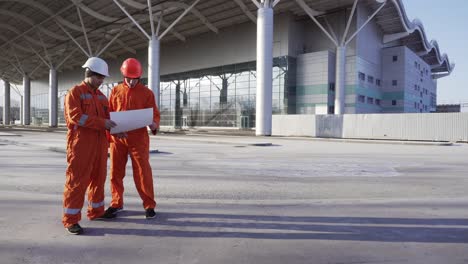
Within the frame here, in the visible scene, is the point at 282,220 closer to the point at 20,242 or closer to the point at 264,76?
the point at 20,242

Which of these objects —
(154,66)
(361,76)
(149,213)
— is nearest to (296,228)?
(149,213)

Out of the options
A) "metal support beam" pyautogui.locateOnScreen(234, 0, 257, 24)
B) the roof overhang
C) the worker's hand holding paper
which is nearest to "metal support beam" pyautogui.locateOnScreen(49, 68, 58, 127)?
the roof overhang

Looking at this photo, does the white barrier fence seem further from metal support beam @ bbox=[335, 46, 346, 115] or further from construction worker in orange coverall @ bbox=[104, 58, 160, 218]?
construction worker in orange coverall @ bbox=[104, 58, 160, 218]

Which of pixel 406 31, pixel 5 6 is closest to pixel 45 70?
pixel 5 6

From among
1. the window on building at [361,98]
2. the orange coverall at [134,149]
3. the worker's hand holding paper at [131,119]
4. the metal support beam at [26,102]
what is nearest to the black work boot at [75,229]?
the orange coverall at [134,149]

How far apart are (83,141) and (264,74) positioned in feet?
70.4

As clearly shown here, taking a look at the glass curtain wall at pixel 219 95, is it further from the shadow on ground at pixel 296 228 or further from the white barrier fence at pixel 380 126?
the shadow on ground at pixel 296 228

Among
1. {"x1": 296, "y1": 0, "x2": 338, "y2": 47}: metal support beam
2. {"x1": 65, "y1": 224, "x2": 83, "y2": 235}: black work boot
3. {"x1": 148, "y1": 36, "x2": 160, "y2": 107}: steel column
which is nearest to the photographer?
{"x1": 65, "y1": 224, "x2": 83, "y2": 235}: black work boot

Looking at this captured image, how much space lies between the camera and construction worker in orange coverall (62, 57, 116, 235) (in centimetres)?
308

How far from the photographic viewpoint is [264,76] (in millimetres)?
23875

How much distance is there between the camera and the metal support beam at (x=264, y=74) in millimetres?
23891

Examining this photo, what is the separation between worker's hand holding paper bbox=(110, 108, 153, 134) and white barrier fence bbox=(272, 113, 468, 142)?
22.9 metres

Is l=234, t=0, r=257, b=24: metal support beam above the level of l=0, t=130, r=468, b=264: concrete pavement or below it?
above

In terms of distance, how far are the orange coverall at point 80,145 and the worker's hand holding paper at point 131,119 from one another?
0.43 feet
